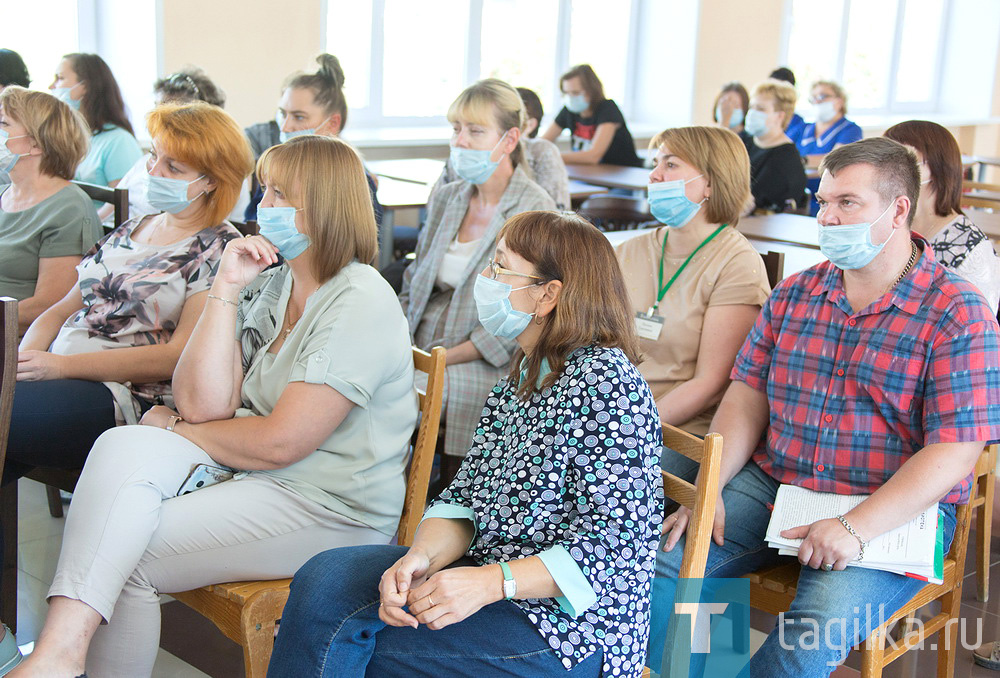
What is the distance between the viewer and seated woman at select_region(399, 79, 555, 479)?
9.17 ft

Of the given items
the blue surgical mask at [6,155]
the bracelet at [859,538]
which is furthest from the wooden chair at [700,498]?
the blue surgical mask at [6,155]

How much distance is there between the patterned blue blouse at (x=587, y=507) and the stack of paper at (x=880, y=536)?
42 cm

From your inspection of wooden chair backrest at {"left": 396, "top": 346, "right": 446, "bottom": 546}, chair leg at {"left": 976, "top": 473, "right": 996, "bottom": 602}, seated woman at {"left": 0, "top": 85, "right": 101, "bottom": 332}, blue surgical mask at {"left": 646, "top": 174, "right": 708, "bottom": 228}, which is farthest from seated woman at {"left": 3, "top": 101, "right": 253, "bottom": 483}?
chair leg at {"left": 976, "top": 473, "right": 996, "bottom": 602}

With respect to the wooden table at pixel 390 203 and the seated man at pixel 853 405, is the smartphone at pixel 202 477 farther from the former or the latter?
the wooden table at pixel 390 203

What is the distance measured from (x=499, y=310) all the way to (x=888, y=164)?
0.84 metres

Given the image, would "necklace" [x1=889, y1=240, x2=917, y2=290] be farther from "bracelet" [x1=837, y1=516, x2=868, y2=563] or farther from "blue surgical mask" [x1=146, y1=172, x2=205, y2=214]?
"blue surgical mask" [x1=146, y1=172, x2=205, y2=214]

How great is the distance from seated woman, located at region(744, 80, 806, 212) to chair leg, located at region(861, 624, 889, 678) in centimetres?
367

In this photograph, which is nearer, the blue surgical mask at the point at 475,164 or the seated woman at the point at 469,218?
the seated woman at the point at 469,218

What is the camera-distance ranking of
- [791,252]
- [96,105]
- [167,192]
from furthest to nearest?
[96,105], [791,252], [167,192]

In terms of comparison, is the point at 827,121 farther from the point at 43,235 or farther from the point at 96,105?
the point at 43,235

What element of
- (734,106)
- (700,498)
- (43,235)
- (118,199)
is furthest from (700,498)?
(734,106)

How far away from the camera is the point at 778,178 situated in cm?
534

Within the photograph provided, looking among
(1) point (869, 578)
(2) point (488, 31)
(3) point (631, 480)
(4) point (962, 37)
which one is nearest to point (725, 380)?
(1) point (869, 578)

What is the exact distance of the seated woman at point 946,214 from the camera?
2531 mm
